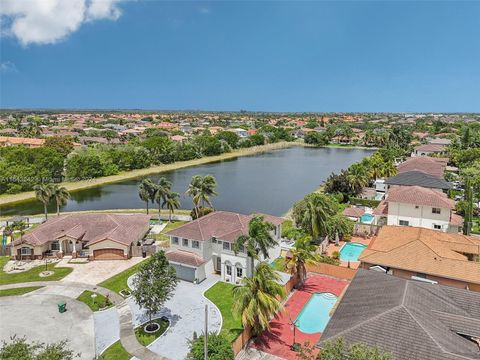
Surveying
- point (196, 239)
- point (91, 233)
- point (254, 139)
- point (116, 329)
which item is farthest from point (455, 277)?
point (254, 139)

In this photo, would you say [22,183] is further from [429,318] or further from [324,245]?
[429,318]

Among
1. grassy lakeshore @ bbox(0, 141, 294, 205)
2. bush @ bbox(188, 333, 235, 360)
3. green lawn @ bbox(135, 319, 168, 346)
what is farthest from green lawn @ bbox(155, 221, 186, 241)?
grassy lakeshore @ bbox(0, 141, 294, 205)

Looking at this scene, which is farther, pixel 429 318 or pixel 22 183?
pixel 22 183

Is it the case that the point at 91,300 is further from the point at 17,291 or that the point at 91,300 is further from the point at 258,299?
the point at 258,299

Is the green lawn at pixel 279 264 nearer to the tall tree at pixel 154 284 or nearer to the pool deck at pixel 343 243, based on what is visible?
the pool deck at pixel 343 243

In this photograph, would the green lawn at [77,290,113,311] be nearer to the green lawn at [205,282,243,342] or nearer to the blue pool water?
the green lawn at [205,282,243,342]

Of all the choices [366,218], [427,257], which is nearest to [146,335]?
[427,257]
